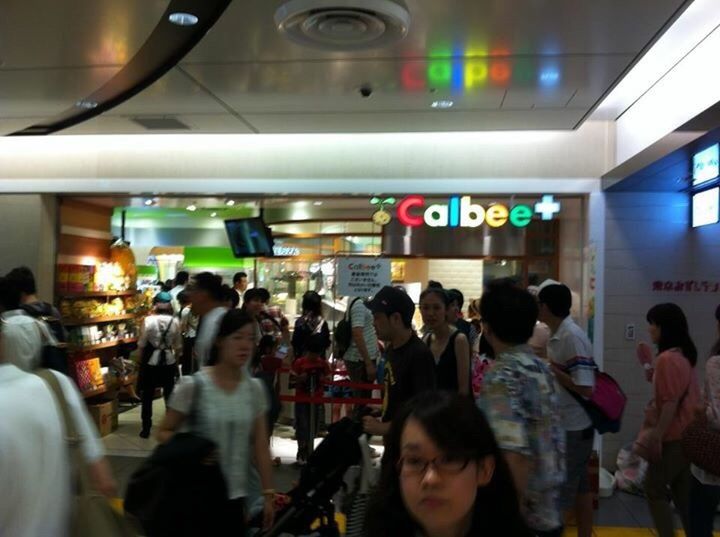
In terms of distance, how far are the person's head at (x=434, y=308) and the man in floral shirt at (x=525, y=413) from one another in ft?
5.84

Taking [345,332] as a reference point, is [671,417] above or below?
below

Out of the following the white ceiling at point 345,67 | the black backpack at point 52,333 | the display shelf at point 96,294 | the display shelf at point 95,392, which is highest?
the white ceiling at point 345,67

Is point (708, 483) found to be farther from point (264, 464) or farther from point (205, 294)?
point (205, 294)

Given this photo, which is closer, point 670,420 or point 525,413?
point 525,413

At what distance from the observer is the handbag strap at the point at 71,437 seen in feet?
6.54

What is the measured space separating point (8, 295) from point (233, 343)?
81.6 inches

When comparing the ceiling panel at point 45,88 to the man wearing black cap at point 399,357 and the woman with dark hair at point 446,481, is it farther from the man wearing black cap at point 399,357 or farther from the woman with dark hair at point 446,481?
the woman with dark hair at point 446,481

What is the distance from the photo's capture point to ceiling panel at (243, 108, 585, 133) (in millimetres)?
6055

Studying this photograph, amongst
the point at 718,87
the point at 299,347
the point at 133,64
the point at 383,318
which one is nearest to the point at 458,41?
the point at 718,87

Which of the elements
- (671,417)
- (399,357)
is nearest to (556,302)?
(671,417)

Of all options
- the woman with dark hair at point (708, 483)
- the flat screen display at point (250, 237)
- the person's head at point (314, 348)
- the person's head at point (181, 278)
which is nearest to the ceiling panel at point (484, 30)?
the woman with dark hair at point (708, 483)

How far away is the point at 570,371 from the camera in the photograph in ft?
12.3

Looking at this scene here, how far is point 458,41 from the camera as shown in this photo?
4.37 metres

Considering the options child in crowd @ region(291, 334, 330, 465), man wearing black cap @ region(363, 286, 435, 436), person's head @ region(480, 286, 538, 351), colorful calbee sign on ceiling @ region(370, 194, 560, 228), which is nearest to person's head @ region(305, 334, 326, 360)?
child in crowd @ region(291, 334, 330, 465)
